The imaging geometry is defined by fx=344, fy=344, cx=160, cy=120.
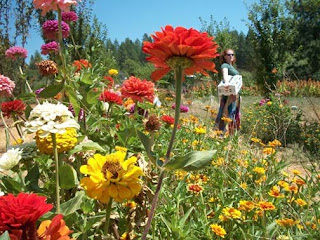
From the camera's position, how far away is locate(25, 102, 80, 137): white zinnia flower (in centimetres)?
76

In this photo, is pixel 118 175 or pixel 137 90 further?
pixel 137 90

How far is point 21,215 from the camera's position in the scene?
1.67 ft

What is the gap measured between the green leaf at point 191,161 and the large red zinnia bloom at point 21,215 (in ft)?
0.80

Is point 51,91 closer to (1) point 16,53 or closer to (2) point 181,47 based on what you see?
(2) point 181,47

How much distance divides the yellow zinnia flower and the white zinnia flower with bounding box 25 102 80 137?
0.34ft

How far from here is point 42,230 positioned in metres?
0.60

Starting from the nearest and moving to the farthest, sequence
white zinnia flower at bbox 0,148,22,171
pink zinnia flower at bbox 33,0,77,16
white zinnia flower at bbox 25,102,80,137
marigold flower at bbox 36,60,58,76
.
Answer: white zinnia flower at bbox 25,102,80,137 → white zinnia flower at bbox 0,148,22,171 → pink zinnia flower at bbox 33,0,77,16 → marigold flower at bbox 36,60,58,76

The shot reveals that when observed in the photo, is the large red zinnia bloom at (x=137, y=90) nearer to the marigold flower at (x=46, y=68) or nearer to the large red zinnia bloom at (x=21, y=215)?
the marigold flower at (x=46, y=68)

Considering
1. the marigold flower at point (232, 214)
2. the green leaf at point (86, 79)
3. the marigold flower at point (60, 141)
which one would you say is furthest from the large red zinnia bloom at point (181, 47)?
the green leaf at point (86, 79)

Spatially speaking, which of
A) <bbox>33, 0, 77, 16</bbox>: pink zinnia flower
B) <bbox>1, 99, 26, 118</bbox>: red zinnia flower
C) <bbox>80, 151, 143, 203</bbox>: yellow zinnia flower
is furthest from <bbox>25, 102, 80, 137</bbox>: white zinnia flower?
<bbox>1, 99, 26, 118</bbox>: red zinnia flower

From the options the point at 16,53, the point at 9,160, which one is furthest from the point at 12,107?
the point at 9,160

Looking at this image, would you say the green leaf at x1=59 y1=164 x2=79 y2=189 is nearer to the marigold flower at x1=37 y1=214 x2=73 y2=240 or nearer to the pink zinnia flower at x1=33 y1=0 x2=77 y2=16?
the marigold flower at x1=37 y1=214 x2=73 y2=240

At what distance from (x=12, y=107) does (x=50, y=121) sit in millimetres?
774

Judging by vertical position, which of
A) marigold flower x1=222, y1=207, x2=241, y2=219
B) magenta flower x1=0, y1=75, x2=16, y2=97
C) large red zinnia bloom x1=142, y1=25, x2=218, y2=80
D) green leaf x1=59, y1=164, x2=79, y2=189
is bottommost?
marigold flower x1=222, y1=207, x2=241, y2=219
